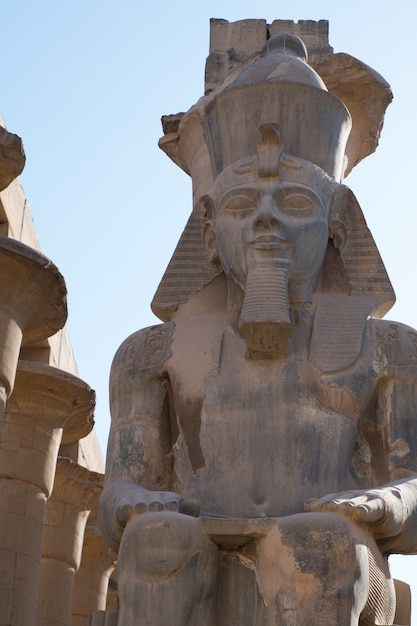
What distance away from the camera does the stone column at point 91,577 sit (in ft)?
48.5

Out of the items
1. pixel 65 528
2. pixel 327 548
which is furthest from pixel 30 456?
pixel 327 548

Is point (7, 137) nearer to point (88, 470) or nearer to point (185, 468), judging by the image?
point (185, 468)

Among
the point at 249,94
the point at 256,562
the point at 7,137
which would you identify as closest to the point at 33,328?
the point at 7,137

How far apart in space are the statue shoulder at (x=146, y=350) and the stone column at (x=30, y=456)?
414 cm

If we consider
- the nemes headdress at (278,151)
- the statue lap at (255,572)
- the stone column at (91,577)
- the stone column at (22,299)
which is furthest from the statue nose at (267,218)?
the stone column at (91,577)

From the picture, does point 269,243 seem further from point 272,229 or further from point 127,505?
point 127,505

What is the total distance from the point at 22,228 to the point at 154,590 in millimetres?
5782

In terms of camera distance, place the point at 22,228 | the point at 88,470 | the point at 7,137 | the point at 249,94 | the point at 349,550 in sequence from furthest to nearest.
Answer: the point at 88,470, the point at 22,228, the point at 7,137, the point at 249,94, the point at 349,550

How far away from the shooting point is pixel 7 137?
9.59 meters

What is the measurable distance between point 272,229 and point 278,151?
1.43ft

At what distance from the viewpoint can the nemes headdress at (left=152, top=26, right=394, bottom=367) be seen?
7.15 meters

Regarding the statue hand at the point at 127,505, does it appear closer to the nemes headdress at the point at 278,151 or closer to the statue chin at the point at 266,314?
the statue chin at the point at 266,314

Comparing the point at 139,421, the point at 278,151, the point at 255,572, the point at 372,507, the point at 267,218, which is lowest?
the point at 255,572

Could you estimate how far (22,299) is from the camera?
9734 millimetres
